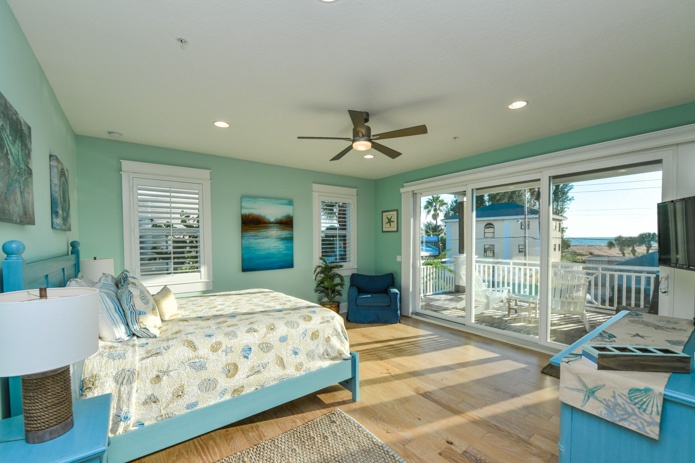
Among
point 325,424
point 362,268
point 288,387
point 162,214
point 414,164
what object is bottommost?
point 325,424

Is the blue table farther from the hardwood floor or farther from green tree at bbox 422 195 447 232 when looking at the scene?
green tree at bbox 422 195 447 232

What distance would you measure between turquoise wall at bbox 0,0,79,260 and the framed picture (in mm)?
4484

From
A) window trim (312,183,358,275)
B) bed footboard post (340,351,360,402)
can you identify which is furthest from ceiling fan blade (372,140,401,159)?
window trim (312,183,358,275)

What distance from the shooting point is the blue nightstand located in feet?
3.45

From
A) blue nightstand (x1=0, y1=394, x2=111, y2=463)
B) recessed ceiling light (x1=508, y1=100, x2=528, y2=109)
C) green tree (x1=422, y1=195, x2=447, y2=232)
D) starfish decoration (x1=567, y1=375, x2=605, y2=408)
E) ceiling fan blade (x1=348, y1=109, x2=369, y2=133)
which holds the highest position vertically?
recessed ceiling light (x1=508, y1=100, x2=528, y2=109)

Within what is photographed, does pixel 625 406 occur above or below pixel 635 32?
below

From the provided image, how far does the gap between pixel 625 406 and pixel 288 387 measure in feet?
6.61

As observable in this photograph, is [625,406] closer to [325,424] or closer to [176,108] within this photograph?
[325,424]

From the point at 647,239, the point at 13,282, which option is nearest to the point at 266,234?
the point at 13,282

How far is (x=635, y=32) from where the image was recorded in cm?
173

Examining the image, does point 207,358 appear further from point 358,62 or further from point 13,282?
point 358,62

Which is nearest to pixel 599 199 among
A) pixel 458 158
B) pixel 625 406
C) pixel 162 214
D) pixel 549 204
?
pixel 549 204

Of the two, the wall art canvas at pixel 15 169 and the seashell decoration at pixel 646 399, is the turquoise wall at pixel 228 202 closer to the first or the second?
the wall art canvas at pixel 15 169

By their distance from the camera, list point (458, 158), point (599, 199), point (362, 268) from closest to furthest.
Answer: point (599, 199) < point (458, 158) < point (362, 268)
